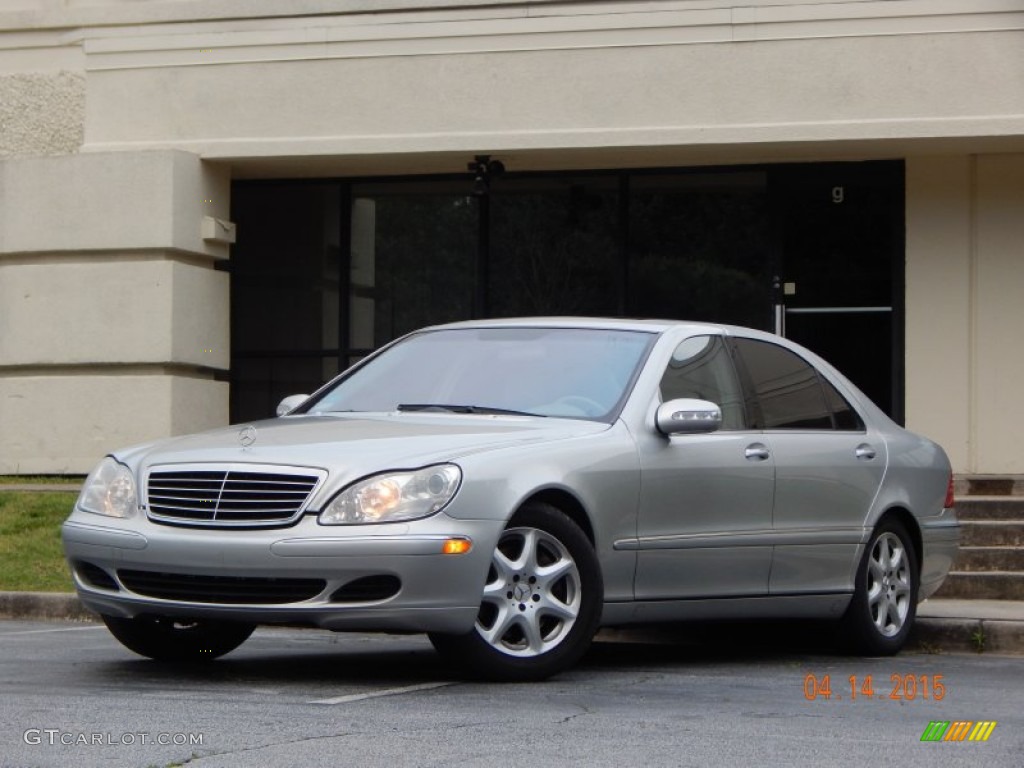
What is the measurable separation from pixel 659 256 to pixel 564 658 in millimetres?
10445

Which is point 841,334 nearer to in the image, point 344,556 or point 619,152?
point 619,152

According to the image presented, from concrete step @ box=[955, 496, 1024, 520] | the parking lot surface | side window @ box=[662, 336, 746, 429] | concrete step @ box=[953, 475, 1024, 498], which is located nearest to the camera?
the parking lot surface

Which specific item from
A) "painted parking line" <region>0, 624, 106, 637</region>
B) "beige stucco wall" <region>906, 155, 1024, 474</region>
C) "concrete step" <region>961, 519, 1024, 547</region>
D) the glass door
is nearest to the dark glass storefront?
the glass door

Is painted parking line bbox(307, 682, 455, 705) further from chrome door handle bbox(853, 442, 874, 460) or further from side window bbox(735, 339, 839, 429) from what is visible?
chrome door handle bbox(853, 442, 874, 460)

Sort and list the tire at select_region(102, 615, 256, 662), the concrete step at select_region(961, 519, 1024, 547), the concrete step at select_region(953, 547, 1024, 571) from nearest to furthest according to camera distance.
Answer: the tire at select_region(102, 615, 256, 662) < the concrete step at select_region(953, 547, 1024, 571) < the concrete step at select_region(961, 519, 1024, 547)

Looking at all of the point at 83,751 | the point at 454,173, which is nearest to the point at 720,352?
the point at 83,751

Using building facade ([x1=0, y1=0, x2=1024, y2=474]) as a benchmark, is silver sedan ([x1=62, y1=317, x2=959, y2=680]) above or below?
below

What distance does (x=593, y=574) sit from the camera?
305 inches

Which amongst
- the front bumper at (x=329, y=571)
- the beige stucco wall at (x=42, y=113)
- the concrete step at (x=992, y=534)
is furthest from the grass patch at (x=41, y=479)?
the front bumper at (x=329, y=571)

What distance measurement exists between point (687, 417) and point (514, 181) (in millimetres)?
10132

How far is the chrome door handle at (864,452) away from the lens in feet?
31.4

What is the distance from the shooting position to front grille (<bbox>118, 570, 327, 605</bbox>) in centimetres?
729

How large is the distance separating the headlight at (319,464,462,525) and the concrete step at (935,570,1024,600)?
Result: 5739 millimetres

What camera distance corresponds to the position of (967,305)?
17188 millimetres
